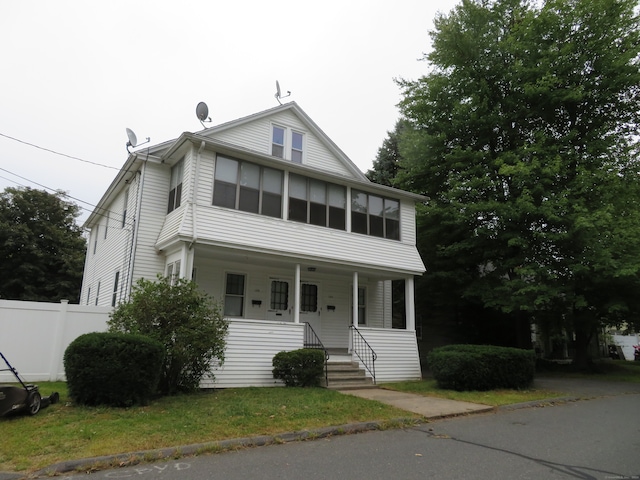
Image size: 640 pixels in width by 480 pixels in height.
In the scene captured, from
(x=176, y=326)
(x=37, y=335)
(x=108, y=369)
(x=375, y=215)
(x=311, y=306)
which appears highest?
(x=375, y=215)

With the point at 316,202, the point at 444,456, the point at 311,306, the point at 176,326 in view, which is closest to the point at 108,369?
the point at 176,326

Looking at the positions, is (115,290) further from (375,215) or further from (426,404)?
(426,404)

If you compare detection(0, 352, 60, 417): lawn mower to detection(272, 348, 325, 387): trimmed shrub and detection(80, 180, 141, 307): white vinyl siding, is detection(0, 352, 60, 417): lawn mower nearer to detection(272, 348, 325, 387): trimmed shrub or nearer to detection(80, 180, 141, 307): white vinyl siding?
detection(272, 348, 325, 387): trimmed shrub

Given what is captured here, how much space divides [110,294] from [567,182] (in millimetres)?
17248

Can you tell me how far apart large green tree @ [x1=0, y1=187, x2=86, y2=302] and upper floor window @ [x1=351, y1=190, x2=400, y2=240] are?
22182 millimetres

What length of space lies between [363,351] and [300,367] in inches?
117

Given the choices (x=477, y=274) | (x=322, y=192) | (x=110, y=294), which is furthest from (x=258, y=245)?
(x=477, y=274)

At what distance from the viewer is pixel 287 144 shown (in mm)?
16078

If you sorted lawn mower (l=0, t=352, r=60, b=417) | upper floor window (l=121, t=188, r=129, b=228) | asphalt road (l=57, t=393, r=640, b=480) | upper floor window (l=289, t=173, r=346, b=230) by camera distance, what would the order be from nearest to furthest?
asphalt road (l=57, t=393, r=640, b=480) < lawn mower (l=0, t=352, r=60, b=417) < upper floor window (l=289, t=173, r=346, b=230) < upper floor window (l=121, t=188, r=129, b=228)

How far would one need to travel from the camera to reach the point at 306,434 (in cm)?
654

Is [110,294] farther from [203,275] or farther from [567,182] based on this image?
[567,182]

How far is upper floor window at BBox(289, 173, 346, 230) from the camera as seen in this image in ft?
45.0

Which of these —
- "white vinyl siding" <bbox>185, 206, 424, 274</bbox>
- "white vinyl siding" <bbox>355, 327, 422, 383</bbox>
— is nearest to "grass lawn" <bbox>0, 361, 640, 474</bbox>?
"white vinyl siding" <bbox>355, 327, 422, 383</bbox>

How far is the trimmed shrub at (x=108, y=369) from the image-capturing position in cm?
750
